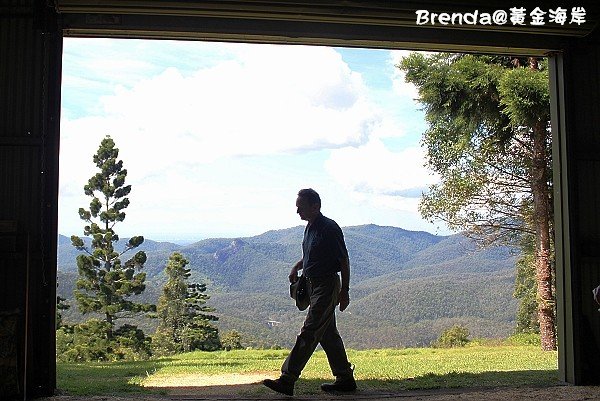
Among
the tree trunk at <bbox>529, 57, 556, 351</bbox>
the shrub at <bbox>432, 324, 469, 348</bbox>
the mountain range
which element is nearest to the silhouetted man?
the mountain range

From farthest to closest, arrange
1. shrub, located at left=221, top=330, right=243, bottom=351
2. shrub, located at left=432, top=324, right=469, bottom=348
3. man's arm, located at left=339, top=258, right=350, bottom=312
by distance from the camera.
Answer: shrub, located at left=432, top=324, right=469, bottom=348, shrub, located at left=221, top=330, right=243, bottom=351, man's arm, located at left=339, top=258, right=350, bottom=312

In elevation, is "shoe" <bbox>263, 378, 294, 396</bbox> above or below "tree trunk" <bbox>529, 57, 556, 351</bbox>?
below

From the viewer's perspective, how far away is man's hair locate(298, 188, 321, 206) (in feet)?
18.5

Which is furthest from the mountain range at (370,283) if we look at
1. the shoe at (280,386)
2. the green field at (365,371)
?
the shoe at (280,386)

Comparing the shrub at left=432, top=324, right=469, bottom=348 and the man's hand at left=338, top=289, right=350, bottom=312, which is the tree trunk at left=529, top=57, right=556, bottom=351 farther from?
the man's hand at left=338, top=289, right=350, bottom=312

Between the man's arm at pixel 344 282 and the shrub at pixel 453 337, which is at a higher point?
the man's arm at pixel 344 282

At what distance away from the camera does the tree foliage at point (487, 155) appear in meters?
10.9

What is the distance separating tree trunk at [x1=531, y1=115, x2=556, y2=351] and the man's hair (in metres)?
6.57

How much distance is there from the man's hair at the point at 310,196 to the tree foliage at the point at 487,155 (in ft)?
18.8

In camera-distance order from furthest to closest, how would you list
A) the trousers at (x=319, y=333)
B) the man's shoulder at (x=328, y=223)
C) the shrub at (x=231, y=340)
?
the shrub at (x=231, y=340) → the man's shoulder at (x=328, y=223) → the trousers at (x=319, y=333)

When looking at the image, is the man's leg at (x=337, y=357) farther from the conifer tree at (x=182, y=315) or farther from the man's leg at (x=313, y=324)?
the conifer tree at (x=182, y=315)

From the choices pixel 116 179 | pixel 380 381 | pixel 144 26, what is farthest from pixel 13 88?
pixel 116 179

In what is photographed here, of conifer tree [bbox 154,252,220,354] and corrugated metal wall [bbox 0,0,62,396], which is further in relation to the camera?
conifer tree [bbox 154,252,220,354]

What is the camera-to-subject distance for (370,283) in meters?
11.1
